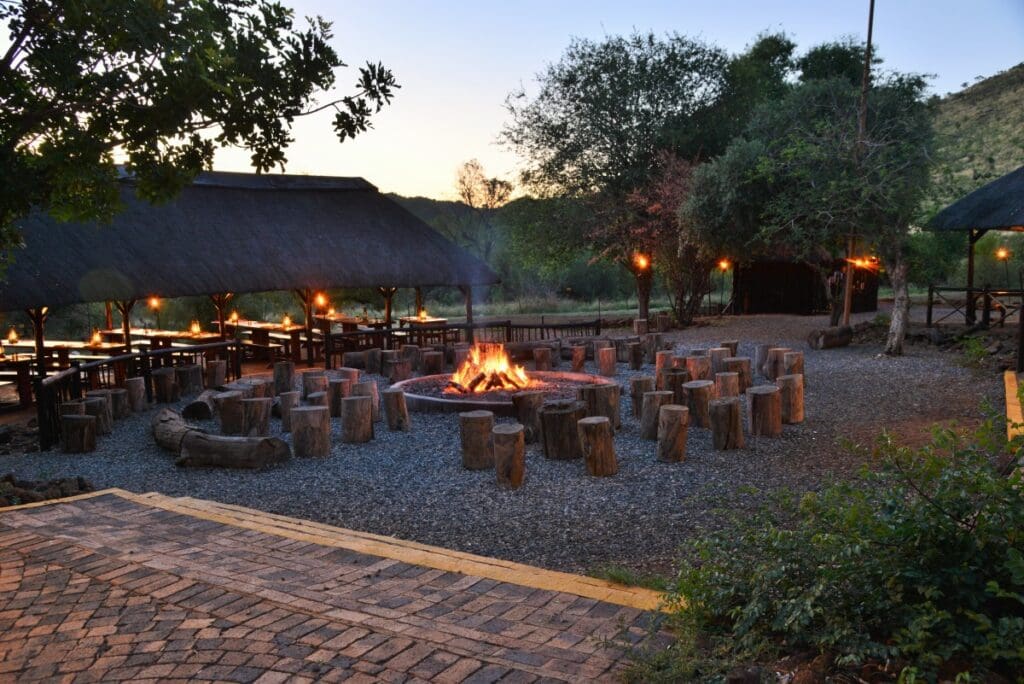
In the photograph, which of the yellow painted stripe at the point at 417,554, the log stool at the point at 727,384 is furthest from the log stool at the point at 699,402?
the yellow painted stripe at the point at 417,554

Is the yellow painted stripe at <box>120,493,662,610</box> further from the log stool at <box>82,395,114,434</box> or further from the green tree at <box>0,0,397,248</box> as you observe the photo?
the log stool at <box>82,395,114,434</box>

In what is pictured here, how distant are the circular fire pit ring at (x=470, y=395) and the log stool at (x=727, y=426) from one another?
7.85 feet

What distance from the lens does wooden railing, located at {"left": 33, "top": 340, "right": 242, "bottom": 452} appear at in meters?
9.69

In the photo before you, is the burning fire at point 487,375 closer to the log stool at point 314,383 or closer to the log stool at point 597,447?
the log stool at point 314,383

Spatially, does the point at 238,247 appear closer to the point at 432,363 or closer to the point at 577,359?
the point at 432,363

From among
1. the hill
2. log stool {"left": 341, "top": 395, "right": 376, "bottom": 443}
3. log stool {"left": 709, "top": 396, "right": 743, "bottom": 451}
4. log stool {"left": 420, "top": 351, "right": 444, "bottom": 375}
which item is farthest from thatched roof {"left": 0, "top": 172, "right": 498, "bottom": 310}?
the hill

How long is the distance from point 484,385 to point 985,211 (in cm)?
1359

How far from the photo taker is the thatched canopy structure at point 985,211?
17359 millimetres

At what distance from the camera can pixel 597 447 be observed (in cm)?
775

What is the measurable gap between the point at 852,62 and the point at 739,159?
12.7m

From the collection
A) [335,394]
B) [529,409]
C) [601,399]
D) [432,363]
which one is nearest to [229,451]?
[335,394]

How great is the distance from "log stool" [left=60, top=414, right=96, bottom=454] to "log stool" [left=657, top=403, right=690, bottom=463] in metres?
6.77

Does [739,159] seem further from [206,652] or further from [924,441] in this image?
[206,652]

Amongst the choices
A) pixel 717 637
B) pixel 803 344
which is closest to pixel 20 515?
pixel 717 637
